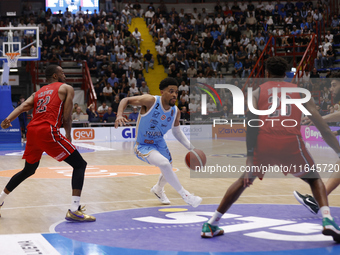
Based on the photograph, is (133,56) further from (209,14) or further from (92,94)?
(209,14)

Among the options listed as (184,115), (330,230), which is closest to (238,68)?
(184,115)

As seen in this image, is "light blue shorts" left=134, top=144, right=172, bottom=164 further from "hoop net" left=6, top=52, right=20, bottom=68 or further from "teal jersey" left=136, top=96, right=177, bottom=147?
"hoop net" left=6, top=52, right=20, bottom=68

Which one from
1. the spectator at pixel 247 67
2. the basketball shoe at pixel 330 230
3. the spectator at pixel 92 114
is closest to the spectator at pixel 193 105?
the spectator at pixel 247 67

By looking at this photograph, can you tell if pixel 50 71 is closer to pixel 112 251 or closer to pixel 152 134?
pixel 152 134

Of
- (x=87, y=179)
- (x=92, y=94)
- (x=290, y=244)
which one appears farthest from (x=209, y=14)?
(x=290, y=244)

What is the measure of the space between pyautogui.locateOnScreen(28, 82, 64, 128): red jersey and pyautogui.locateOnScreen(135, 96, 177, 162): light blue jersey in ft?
3.73

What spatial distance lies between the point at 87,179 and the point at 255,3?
23216 millimetres

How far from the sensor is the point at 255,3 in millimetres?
29297

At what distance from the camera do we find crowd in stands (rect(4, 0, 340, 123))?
73.5ft

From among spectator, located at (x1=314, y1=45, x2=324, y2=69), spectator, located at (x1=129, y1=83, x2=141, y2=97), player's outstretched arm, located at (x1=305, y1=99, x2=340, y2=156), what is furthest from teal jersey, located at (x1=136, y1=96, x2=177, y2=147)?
spectator, located at (x1=314, y1=45, x2=324, y2=69)

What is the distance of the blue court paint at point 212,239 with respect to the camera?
4.21 meters

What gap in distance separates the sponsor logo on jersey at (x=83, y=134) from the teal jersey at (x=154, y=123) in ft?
44.6

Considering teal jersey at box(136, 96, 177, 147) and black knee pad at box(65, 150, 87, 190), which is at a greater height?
teal jersey at box(136, 96, 177, 147)

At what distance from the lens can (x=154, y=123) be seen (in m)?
6.13
